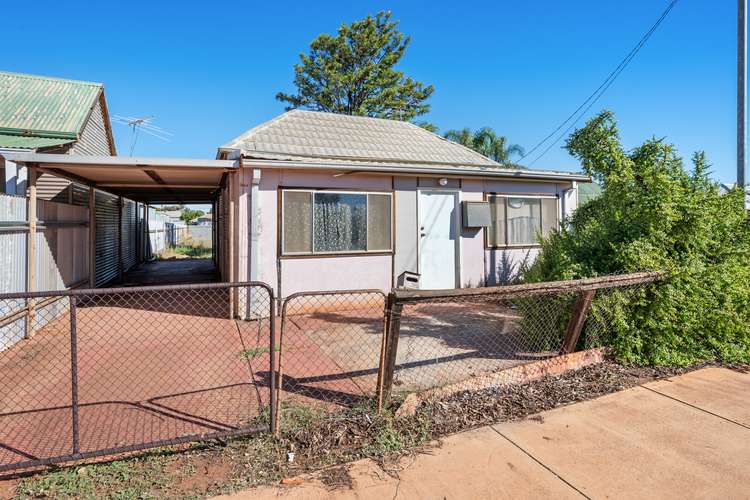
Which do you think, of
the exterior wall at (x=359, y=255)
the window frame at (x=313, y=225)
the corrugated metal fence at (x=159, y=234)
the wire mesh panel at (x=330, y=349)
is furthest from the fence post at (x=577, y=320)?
the corrugated metal fence at (x=159, y=234)

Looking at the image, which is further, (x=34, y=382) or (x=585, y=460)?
(x=34, y=382)

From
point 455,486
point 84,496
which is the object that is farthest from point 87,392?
point 455,486

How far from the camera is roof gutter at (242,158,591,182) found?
634cm

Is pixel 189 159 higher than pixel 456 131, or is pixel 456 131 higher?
pixel 456 131

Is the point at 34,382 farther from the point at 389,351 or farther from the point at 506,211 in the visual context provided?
the point at 506,211

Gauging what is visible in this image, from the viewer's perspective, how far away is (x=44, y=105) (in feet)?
31.7

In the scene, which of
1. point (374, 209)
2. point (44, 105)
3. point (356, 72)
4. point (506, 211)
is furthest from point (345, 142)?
point (356, 72)

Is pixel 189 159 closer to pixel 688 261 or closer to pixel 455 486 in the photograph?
pixel 455 486

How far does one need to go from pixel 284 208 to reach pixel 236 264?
4.09 ft

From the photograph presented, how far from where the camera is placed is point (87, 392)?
3.71 meters

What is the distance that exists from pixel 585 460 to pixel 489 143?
80.7 feet

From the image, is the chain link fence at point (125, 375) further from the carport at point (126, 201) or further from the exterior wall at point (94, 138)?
the exterior wall at point (94, 138)

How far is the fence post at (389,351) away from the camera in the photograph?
9.95ft

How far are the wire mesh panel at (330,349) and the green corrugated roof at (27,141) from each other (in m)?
5.94
